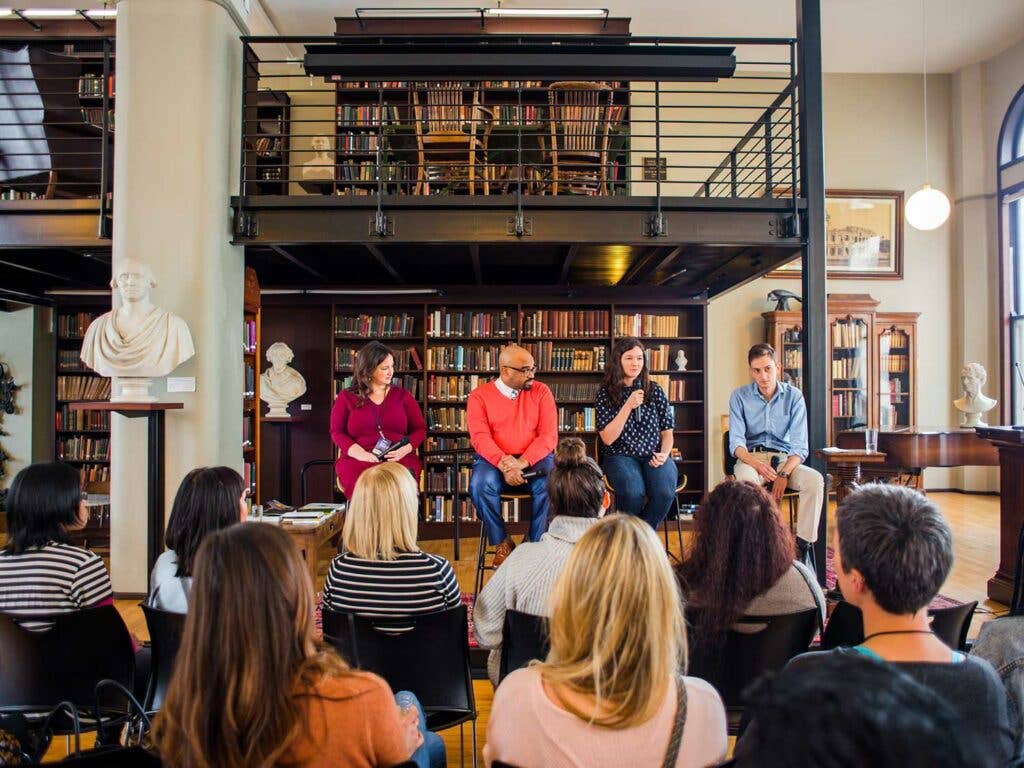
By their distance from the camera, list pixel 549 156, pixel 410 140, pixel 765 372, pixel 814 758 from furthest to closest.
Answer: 1. pixel 410 140
2. pixel 549 156
3. pixel 765 372
4. pixel 814 758

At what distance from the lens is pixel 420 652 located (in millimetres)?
1783

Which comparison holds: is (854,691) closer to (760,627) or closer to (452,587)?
(760,627)

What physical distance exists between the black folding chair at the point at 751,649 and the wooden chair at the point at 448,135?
158 inches

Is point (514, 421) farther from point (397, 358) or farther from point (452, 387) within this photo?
point (397, 358)

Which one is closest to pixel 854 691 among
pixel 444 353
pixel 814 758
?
pixel 814 758

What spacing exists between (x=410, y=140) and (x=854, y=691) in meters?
6.62

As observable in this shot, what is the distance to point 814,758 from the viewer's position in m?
0.49

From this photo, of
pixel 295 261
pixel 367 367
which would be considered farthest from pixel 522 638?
pixel 295 261

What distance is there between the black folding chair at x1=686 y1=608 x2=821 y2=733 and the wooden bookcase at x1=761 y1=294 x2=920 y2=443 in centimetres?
655

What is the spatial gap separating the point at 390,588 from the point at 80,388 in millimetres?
6179

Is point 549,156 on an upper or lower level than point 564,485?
upper

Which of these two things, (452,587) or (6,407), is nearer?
(452,587)

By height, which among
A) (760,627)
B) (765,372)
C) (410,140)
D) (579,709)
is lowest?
(760,627)

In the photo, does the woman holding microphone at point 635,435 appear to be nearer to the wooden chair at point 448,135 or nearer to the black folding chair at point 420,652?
the wooden chair at point 448,135
